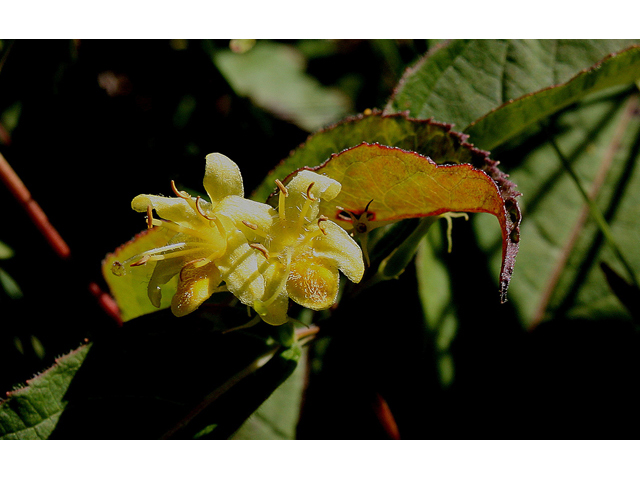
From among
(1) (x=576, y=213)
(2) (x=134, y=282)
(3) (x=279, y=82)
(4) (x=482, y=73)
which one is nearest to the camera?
(2) (x=134, y=282)

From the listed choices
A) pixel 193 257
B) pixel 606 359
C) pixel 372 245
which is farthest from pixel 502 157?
pixel 193 257

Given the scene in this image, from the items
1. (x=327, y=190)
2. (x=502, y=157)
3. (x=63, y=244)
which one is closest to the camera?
(x=327, y=190)

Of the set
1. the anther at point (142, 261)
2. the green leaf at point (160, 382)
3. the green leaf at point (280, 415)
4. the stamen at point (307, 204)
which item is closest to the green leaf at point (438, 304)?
the green leaf at point (280, 415)

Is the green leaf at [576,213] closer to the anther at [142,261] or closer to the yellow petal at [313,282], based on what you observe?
the yellow petal at [313,282]

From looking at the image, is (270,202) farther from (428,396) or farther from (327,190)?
(428,396)

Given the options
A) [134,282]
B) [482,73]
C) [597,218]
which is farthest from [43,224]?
[597,218]

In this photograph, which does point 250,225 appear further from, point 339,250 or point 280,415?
point 280,415

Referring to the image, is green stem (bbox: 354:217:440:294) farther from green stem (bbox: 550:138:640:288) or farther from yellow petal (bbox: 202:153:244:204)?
green stem (bbox: 550:138:640:288)
